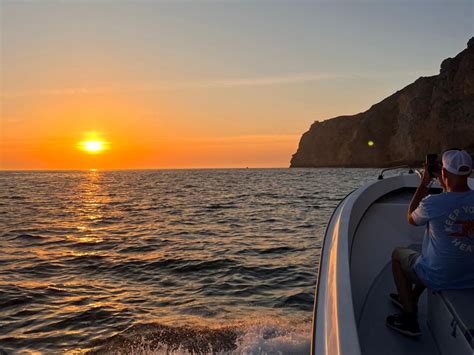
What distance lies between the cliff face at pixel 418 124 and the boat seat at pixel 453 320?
80.2 meters

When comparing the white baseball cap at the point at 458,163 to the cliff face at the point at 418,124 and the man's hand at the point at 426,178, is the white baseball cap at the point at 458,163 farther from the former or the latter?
the cliff face at the point at 418,124

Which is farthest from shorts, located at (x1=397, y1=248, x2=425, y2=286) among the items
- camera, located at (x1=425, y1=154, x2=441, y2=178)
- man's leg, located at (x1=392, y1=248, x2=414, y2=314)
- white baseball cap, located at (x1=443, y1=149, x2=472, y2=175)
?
white baseball cap, located at (x1=443, y1=149, x2=472, y2=175)

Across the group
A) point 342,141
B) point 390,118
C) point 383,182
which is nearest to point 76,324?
point 383,182

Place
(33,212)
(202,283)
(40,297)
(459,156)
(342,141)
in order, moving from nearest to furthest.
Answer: (459,156), (40,297), (202,283), (33,212), (342,141)

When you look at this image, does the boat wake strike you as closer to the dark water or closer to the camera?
the dark water

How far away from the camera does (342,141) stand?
156500mm

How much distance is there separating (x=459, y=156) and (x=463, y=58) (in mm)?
91298

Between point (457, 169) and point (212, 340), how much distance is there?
3900 millimetres

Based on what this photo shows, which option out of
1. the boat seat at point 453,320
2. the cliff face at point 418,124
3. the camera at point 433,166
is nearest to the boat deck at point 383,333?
the boat seat at point 453,320

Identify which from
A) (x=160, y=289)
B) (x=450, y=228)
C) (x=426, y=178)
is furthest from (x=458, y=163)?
(x=160, y=289)

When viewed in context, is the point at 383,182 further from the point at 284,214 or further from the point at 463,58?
the point at 463,58

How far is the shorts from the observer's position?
3615 millimetres

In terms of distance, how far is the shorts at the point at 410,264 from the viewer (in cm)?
362

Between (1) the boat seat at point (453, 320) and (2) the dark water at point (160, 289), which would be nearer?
(1) the boat seat at point (453, 320)
